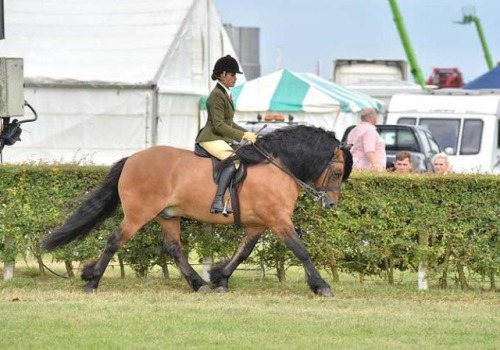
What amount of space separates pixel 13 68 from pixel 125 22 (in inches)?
487

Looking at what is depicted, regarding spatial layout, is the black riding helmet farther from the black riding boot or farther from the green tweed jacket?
the black riding boot

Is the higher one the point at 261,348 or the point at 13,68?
the point at 13,68

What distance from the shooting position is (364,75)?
44.8 metres

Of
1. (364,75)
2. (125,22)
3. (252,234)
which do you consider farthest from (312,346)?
(364,75)

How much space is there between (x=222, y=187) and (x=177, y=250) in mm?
947

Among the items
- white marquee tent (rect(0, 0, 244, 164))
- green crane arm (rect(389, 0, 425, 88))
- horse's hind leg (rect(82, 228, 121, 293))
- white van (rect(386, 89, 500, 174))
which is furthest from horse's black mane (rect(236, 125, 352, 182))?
green crane arm (rect(389, 0, 425, 88))

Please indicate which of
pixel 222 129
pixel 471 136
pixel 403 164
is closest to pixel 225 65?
pixel 222 129

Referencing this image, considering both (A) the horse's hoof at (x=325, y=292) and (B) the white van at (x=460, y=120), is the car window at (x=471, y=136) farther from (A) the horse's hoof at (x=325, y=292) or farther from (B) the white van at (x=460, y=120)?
(A) the horse's hoof at (x=325, y=292)

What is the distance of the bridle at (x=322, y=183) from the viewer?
14.4 meters

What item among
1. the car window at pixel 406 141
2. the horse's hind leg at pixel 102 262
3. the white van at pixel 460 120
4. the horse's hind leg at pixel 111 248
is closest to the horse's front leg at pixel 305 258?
the horse's hind leg at pixel 111 248

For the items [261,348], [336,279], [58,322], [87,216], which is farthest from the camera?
[336,279]

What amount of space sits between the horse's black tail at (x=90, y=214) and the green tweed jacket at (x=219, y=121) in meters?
1.00

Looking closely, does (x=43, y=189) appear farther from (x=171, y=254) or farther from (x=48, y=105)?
(x=48, y=105)

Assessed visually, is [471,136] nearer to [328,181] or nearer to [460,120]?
[460,120]
